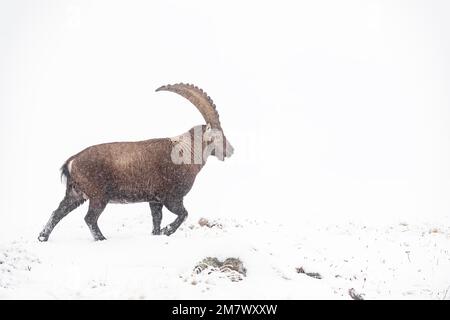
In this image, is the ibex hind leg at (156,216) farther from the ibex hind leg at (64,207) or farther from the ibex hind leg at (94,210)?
the ibex hind leg at (64,207)

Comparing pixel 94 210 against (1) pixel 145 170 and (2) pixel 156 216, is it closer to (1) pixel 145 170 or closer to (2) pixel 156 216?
Result: (1) pixel 145 170

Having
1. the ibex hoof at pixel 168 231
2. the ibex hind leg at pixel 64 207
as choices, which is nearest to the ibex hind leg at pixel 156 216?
the ibex hoof at pixel 168 231

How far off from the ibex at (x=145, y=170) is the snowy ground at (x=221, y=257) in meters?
0.86

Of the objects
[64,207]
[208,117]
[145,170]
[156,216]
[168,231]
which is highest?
[208,117]

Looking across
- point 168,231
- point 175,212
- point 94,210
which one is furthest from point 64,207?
point 175,212

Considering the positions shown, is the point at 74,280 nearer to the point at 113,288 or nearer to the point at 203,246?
the point at 113,288

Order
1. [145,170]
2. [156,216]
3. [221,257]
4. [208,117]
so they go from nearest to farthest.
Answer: [221,257], [145,170], [208,117], [156,216]

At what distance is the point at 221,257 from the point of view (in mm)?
12492

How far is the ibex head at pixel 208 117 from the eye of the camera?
1509 cm

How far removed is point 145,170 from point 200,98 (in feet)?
7.75

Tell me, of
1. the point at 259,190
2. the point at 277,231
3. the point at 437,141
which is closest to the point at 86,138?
the point at 437,141

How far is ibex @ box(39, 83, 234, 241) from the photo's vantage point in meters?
14.6
